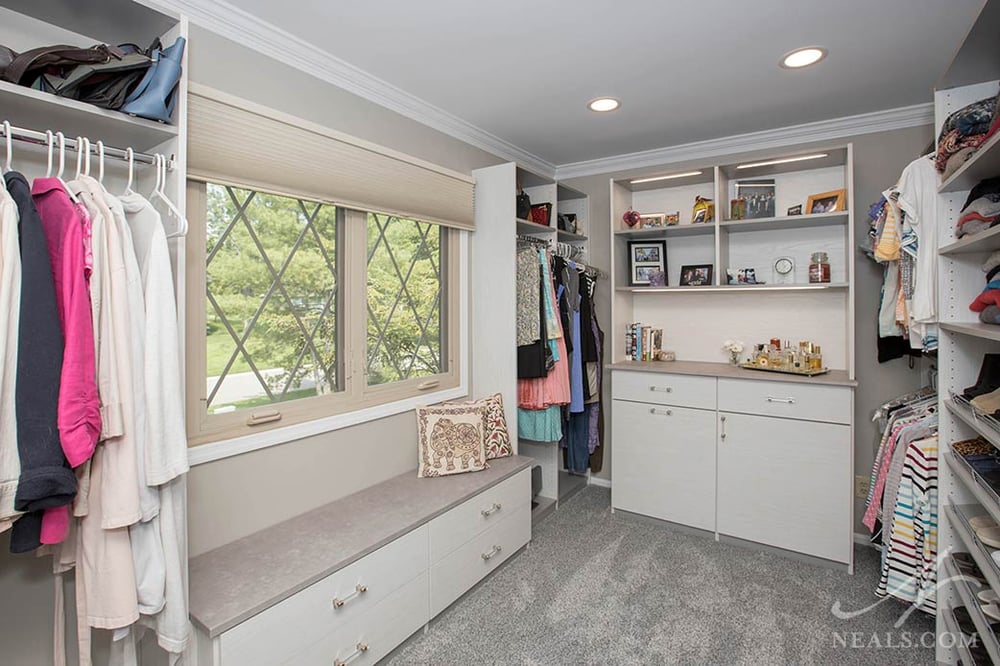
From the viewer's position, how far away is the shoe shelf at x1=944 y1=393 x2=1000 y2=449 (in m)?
1.41

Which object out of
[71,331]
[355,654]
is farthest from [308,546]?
[71,331]

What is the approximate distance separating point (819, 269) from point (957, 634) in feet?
6.11

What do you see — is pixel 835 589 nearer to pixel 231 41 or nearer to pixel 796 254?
pixel 796 254

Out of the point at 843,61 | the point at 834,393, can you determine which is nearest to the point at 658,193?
the point at 843,61

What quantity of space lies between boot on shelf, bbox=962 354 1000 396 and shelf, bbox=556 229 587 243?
2.30m

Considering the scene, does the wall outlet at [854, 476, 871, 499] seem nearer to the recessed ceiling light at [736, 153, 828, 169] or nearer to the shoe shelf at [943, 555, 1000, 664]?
the shoe shelf at [943, 555, 1000, 664]

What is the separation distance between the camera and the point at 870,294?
2.94m

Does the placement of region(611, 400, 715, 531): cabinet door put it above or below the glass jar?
below

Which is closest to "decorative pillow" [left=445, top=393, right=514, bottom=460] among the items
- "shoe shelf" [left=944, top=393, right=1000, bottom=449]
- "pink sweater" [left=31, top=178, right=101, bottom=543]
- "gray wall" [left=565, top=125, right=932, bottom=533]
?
"pink sweater" [left=31, top=178, right=101, bottom=543]

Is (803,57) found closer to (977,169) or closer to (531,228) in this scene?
(977,169)

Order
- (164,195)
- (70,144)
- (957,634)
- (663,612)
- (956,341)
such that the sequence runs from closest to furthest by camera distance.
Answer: (70,144) < (164,195) < (957,634) < (956,341) < (663,612)

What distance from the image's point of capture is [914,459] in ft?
6.97

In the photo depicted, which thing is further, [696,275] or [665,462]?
[696,275]

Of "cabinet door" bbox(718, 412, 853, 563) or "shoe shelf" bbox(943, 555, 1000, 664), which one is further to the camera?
"cabinet door" bbox(718, 412, 853, 563)
